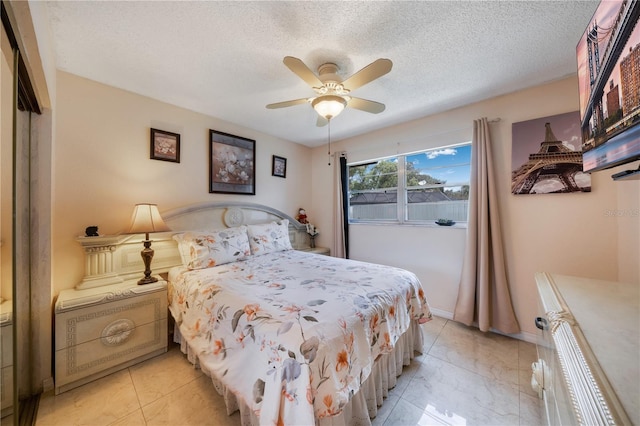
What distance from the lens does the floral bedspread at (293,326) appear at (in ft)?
3.24

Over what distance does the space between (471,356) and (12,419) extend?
2.91 meters

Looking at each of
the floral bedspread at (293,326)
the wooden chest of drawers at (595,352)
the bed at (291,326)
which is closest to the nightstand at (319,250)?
the bed at (291,326)

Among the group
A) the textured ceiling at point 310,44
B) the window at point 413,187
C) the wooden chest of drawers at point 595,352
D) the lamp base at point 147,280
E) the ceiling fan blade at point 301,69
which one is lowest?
the lamp base at point 147,280

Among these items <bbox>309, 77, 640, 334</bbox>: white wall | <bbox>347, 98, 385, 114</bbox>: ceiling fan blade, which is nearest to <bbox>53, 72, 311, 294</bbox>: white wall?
<bbox>347, 98, 385, 114</bbox>: ceiling fan blade

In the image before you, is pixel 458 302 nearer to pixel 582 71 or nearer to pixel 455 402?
pixel 455 402

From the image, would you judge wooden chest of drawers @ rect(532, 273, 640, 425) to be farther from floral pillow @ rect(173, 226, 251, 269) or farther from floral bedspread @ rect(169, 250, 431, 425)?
floral pillow @ rect(173, 226, 251, 269)

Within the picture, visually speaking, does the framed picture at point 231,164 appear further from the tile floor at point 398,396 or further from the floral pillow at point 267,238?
the tile floor at point 398,396

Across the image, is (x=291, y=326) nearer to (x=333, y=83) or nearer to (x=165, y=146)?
(x=333, y=83)

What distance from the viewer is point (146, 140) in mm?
2330

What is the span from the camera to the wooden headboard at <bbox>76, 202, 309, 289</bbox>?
6.37 feet

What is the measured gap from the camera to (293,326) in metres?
1.12

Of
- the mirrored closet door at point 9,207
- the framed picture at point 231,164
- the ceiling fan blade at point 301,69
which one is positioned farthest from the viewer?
the framed picture at point 231,164

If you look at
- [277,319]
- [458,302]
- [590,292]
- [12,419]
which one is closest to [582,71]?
[590,292]

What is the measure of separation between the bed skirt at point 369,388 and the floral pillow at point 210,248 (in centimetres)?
68
